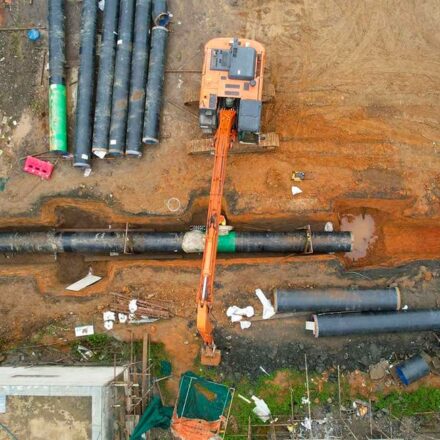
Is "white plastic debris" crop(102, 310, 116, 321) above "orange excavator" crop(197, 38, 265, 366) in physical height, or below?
below

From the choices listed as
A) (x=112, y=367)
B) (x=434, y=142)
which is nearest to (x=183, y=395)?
(x=112, y=367)

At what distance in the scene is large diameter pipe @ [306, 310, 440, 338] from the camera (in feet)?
51.6

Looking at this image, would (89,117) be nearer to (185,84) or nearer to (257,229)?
(185,84)

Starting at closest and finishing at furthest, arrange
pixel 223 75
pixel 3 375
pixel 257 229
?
pixel 3 375 < pixel 223 75 < pixel 257 229

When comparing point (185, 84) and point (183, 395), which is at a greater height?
point (185, 84)

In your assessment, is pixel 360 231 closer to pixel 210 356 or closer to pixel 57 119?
A: pixel 210 356

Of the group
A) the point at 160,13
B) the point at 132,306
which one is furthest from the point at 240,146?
the point at 132,306

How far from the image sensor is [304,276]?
16500 millimetres

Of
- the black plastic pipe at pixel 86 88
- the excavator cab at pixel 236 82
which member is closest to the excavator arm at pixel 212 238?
the excavator cab at pixel 236 82

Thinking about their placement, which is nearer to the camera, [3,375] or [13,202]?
[3,375]

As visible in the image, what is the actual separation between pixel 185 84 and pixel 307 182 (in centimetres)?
584

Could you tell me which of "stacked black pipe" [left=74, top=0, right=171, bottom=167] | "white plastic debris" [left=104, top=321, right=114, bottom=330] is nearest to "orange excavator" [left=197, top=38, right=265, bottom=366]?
"stacked black pipe" [left=74, top=0, right=171, bottom=167]

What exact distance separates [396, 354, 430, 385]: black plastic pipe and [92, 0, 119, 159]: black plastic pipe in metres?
12.8

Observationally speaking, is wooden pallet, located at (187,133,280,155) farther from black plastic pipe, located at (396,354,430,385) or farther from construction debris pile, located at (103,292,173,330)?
black plastic pipe, located at (396,354,430,385)
